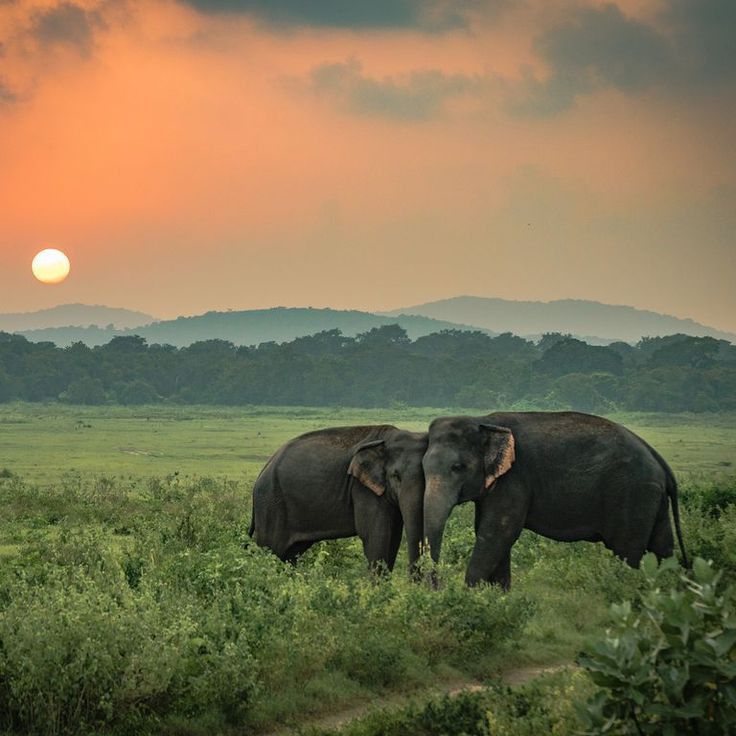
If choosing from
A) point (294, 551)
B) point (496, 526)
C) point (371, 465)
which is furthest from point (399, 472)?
point (294, 551)

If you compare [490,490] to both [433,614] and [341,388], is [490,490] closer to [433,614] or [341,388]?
[433,614]

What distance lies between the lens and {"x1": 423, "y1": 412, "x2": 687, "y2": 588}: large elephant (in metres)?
12.9

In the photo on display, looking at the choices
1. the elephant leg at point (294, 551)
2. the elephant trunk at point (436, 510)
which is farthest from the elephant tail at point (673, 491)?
the elephant leg at point (294, 551)

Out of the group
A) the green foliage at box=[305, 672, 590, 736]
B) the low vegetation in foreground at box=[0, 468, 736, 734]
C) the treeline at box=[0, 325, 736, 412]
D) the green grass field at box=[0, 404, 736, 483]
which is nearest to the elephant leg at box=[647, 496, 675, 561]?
the low vegetation in foreground at box=[0, 468, 736, 734]

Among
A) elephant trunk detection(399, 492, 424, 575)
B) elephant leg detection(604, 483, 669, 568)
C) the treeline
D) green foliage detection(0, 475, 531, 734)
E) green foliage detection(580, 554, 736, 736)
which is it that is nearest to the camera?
green foliage detection(580, 554, 736, 736)

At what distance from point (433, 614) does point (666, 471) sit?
3.96m

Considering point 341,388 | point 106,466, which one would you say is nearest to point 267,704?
point 106,466

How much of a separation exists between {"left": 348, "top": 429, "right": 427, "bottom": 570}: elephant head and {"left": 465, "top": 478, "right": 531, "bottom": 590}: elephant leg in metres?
0.68

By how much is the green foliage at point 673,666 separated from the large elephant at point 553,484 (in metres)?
6.62

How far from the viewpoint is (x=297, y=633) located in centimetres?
995

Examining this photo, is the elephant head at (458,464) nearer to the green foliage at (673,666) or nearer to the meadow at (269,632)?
the meadow at (269,632)

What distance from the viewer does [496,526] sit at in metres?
12.9

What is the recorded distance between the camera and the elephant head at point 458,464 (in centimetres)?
1249

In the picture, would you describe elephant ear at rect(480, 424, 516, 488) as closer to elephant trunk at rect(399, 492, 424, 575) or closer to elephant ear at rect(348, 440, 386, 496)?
elephant trunk at rect(399, 492, 424, 575)
